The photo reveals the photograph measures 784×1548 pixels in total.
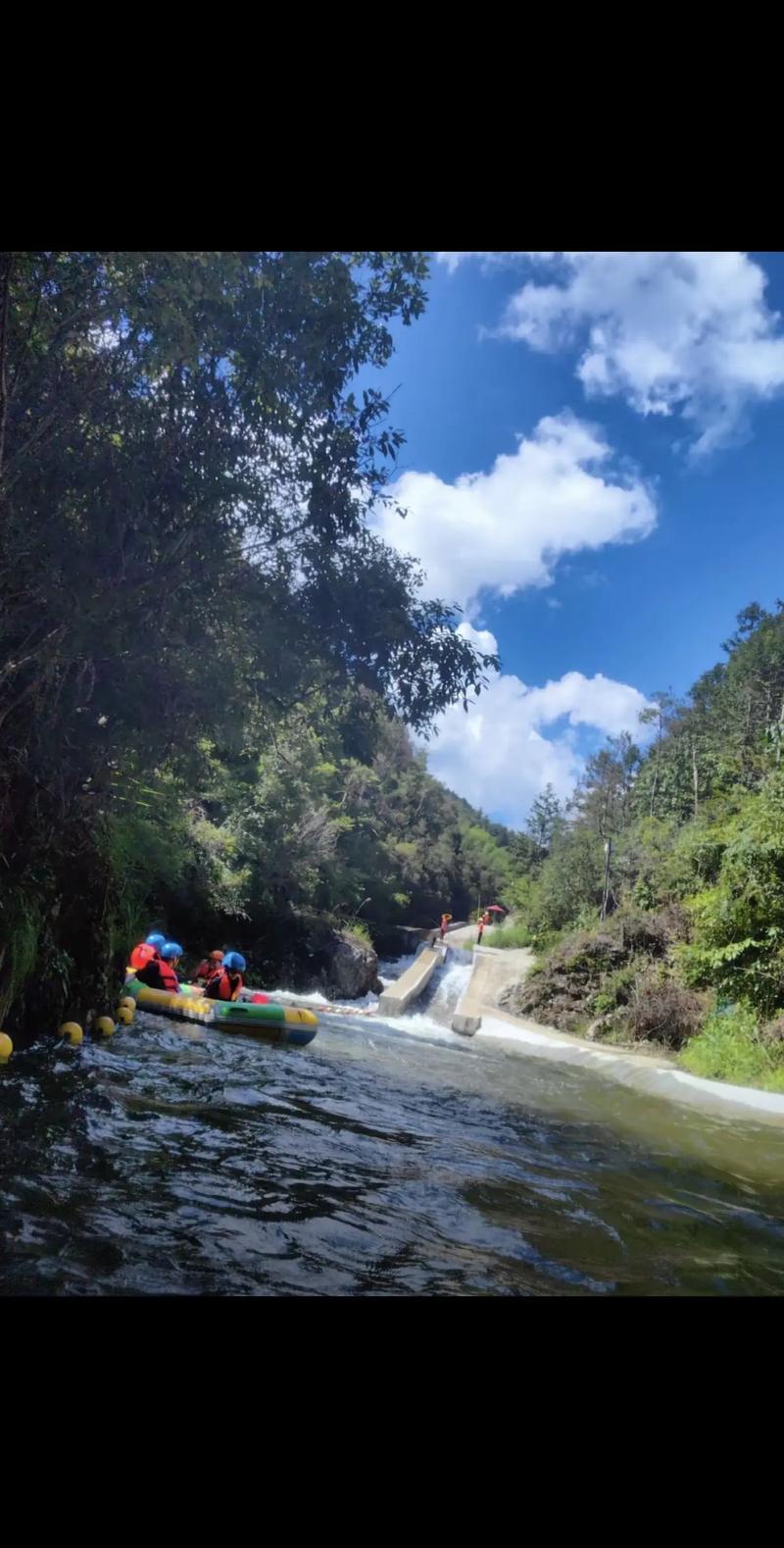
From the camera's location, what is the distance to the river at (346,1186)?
322cm

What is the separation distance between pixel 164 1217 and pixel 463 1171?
2309mm

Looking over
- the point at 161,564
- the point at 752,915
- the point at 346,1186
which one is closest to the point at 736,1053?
the point at 752,915

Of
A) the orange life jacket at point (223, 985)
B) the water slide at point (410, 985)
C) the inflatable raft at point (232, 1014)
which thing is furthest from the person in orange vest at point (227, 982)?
the water slide at point (410, 985)

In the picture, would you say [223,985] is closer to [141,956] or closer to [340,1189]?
[141,956]

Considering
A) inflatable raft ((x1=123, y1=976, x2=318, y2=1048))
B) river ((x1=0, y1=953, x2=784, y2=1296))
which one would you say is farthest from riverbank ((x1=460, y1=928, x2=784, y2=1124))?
inflatable raft ((x1=123, y1=976, x2=318, y2=1048))

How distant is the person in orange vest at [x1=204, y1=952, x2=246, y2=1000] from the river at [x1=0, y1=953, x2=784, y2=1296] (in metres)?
1.33

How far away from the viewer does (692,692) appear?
27.4m

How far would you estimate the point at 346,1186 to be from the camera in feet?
15.0

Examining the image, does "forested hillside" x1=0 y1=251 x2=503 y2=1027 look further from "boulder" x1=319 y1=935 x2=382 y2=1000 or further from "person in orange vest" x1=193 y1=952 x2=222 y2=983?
"boulder" x1=319 y1=935 x2=382 y2=1000

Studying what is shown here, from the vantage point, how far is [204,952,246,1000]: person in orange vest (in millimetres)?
9984

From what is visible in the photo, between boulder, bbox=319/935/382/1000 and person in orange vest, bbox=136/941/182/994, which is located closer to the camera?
person in orange vest, bbox=136/941/182/994

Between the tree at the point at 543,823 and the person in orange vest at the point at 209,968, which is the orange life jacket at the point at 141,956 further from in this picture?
the tree at the point at 543,823
